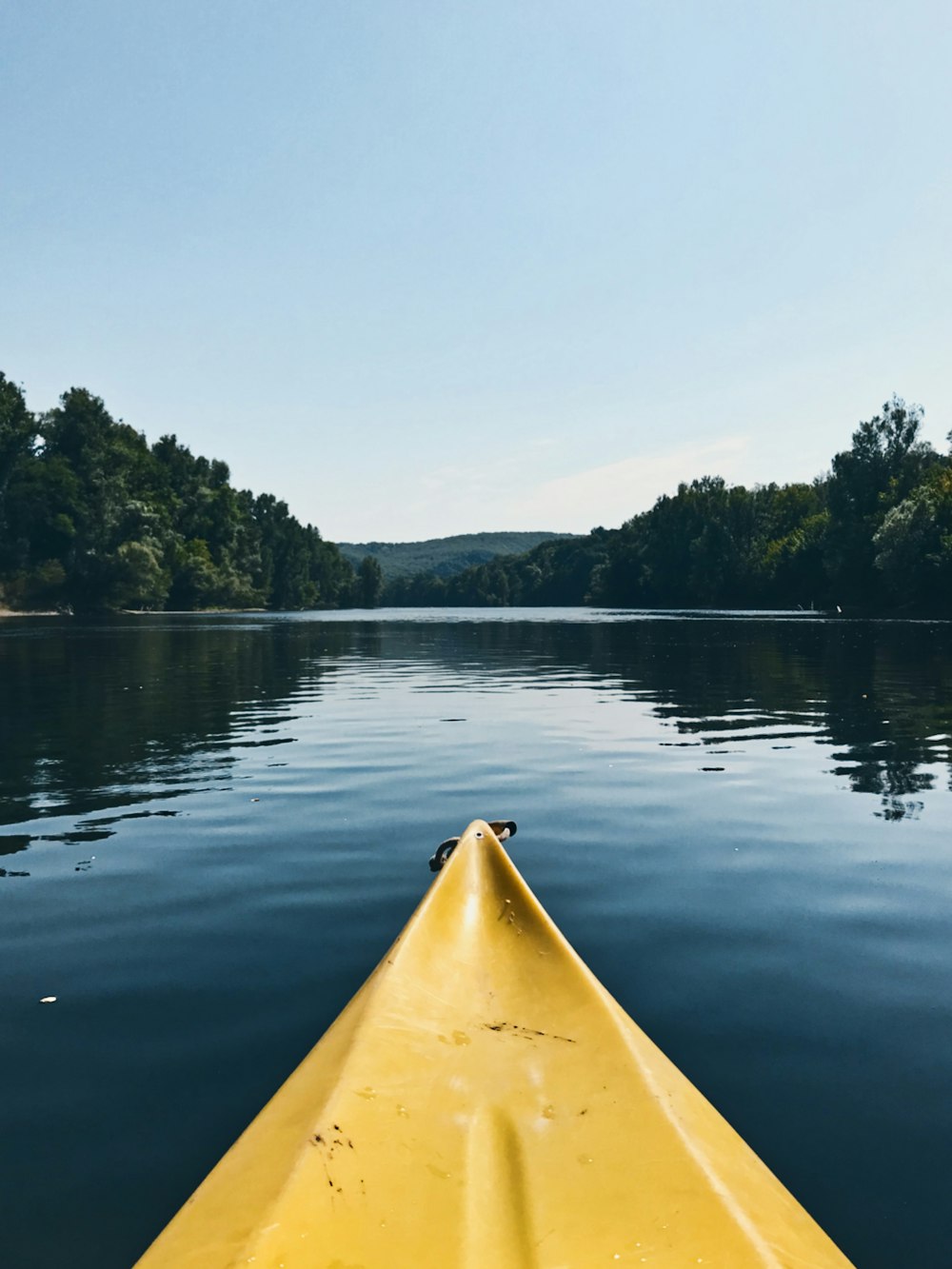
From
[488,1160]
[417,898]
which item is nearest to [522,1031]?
[488,1160]

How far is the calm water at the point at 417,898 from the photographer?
4.02 metres

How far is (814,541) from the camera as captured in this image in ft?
382

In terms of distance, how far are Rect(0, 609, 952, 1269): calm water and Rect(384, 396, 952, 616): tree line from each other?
2712 inches

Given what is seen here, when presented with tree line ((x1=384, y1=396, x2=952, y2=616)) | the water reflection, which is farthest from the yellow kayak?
tree line ((x1=384, y1=396, x2=952, y2=616))

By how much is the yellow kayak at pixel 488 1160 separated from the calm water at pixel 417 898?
63 centimetres

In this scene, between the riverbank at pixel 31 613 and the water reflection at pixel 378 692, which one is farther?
the riverbank at pixel 31 613

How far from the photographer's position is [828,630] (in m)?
59.6

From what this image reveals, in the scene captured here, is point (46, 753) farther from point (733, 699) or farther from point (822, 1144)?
point (733, 699)

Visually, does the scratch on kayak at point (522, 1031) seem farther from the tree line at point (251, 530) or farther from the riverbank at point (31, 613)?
the riverbank at point (31, 613)

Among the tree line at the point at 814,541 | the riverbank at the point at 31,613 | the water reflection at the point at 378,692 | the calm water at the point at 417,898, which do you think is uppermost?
the tree line at the point at 814,541

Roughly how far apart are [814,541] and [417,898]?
118m

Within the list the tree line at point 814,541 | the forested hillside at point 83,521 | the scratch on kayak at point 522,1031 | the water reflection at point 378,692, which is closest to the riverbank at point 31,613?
the forested hillside at point 83,521

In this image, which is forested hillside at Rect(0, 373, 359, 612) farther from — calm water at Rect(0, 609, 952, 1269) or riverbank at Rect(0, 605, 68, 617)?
calm water at Rect(0, 609, 952, 1269)

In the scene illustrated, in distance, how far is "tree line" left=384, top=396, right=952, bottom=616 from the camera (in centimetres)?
8144
